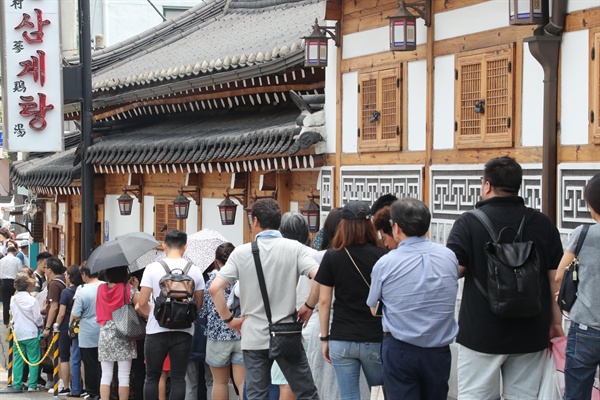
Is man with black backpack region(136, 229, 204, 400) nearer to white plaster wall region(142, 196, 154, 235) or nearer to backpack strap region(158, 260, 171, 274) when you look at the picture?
backpack strap region(158, 260, 171, 274)

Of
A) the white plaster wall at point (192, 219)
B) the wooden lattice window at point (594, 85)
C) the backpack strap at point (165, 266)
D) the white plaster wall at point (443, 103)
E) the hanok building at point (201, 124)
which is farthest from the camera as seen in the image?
the white plaster wall at point (192, 219)

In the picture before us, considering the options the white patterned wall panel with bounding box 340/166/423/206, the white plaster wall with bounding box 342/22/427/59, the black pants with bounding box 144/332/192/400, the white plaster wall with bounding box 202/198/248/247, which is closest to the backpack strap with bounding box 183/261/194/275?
the black pants with bounding box 144/332/192/400

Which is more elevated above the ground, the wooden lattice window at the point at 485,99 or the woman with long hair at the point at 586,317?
the wooden lattice window at the point at 485,99

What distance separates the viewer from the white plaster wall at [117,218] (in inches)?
827

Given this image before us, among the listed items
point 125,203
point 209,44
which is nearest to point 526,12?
point 209,44

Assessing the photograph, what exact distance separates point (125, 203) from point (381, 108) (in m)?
8.62

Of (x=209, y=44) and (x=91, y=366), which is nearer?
(x=91, y=366)

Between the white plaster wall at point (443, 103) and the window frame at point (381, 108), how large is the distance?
0.73m

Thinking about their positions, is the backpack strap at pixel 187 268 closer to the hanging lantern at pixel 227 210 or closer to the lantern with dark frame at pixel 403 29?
the lantern with dark frame at pixel 403 29

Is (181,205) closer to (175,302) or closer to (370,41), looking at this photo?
(370,41)

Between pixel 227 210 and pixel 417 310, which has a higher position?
pixel 227 210

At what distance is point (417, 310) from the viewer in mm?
7070

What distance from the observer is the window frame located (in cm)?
1206

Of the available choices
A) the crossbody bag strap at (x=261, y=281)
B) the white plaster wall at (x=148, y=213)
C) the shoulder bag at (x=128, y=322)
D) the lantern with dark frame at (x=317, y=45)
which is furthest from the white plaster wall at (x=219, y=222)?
the crossbody bag strap at (x=261, y=281)
